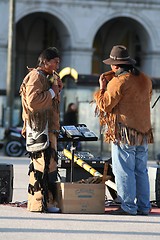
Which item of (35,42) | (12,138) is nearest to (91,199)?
(12,138)

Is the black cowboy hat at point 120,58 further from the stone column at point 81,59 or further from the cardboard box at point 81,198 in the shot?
the stone column at point 81,59

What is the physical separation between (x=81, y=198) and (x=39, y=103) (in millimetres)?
1239

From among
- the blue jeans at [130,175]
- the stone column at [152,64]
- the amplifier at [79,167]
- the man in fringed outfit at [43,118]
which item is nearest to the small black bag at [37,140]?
the man in fringed outfit at [43,118]

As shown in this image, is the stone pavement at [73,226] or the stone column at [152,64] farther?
the stone column at [152,64]

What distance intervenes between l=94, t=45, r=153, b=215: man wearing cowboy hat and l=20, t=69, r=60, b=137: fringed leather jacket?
544mm

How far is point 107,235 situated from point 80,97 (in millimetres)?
18593

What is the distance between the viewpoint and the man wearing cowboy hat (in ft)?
35.9

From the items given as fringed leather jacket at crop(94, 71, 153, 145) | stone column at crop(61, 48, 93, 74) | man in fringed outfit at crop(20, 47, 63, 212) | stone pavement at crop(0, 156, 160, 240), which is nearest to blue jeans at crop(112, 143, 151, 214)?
fringed leather jacket at crop(94, 71, 153, 145)

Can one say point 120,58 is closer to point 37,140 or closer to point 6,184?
point 37,140

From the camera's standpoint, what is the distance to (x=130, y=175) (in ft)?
36.0

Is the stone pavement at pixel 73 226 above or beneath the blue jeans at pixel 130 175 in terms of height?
beneath

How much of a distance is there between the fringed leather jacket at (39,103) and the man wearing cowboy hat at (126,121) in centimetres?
54

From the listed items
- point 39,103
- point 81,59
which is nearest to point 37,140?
point 39,103

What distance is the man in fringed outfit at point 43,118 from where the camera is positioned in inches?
432
